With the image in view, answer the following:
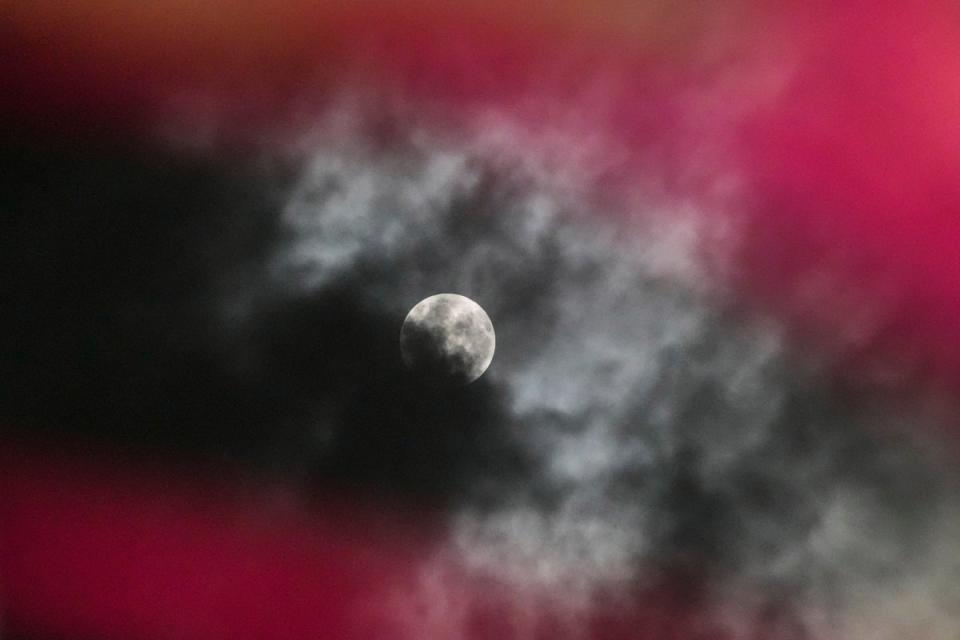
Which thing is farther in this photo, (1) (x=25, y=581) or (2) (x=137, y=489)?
(2) (x=137, y=489)

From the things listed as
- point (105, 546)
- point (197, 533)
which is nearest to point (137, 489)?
point (105, 546)

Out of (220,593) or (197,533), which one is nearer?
(220,593)

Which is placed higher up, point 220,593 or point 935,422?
point 935,422

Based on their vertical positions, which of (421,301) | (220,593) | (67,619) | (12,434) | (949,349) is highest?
(421,301)

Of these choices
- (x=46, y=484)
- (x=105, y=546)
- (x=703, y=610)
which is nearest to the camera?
(x=46, y=484)

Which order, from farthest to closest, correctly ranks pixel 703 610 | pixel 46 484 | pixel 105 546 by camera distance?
pixel 703 610 → pixel 105 546 → pixel 46 484

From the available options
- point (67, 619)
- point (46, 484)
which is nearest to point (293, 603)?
point (67, 619)

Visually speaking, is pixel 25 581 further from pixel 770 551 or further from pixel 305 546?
pixel 770 551

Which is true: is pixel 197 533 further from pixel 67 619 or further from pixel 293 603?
pixel 67 619

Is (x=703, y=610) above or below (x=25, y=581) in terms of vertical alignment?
above
